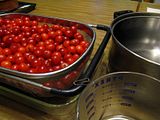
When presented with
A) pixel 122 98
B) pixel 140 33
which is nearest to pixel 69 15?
pixel 140 33

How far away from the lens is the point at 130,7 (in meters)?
1.08

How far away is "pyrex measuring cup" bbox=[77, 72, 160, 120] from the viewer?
1.42ft

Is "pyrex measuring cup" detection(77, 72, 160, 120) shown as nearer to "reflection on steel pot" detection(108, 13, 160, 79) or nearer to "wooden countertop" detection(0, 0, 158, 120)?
"wooden countertop" detection(0, 0, 158, 120)

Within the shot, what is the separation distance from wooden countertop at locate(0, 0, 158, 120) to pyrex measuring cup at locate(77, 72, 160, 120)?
7 cm

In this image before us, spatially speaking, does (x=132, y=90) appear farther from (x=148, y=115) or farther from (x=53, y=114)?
(x=53, y=114)

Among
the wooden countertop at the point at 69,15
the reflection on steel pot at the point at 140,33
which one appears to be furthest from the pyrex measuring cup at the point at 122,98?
the reflection on steel pot at the point at 140,33

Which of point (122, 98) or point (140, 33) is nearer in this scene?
point (122, 98)

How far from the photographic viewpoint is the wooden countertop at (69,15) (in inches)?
19.1

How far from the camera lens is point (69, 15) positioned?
38.0 inches

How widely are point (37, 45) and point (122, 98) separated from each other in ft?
0.88

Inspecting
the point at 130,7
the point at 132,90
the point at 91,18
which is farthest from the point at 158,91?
the point at 130,7

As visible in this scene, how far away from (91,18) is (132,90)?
543mm

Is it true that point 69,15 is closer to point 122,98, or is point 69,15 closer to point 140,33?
point 140,33

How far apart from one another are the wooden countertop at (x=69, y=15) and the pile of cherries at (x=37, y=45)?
0.32 feet
